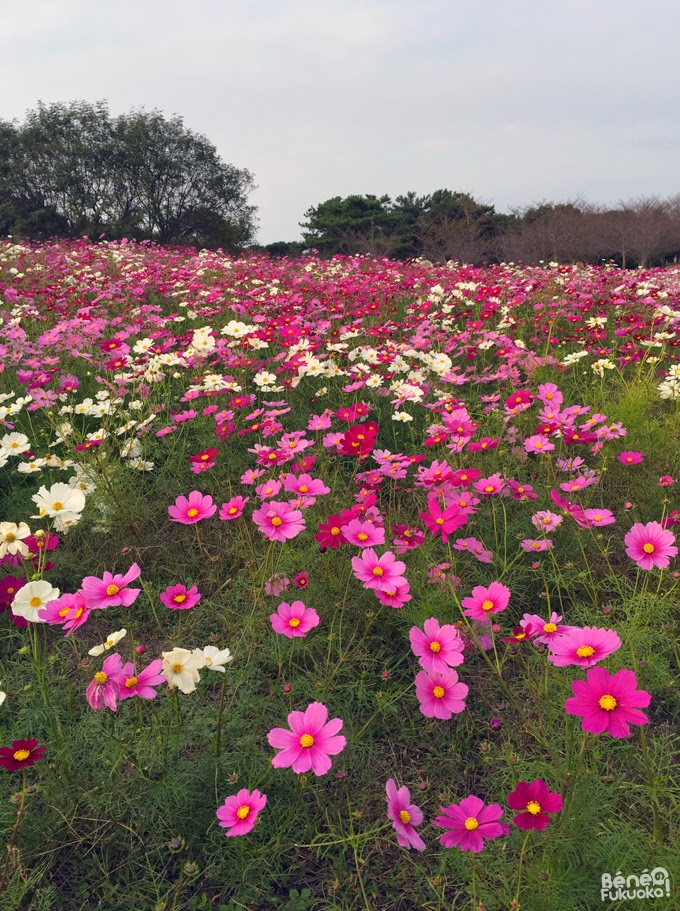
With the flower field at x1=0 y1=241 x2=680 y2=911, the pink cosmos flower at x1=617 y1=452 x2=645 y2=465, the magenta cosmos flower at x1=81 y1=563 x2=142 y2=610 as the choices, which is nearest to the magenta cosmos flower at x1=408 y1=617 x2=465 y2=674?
the flower field at x1=0 y1=241 x2=680 y2=911

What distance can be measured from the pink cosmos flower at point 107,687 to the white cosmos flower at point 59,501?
56 cm

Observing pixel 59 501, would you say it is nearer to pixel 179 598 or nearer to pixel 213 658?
pixel 179 598

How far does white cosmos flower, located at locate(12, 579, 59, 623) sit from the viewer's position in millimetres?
1206

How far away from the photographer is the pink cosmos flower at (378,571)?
53.7 inches

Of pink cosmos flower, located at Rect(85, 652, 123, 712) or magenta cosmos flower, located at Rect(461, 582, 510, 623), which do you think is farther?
magenta cosmos flower, located at Rect(461, 582, 510, 623)

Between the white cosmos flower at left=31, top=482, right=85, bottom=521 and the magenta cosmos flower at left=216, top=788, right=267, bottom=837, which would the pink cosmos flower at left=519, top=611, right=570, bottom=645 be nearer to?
the magenta cosmos flower at left=216, top=788, right=267, bottom=837

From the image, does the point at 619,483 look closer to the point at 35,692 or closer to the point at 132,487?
the point at 132,487

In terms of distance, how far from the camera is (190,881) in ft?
3.75

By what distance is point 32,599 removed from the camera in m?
1.23

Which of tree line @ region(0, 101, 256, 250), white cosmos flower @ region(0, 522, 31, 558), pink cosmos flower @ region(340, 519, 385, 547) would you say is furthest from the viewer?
tree line @ region(0, 101, 256, 250)


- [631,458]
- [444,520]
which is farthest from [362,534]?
[631,458]

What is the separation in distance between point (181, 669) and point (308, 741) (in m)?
0.28

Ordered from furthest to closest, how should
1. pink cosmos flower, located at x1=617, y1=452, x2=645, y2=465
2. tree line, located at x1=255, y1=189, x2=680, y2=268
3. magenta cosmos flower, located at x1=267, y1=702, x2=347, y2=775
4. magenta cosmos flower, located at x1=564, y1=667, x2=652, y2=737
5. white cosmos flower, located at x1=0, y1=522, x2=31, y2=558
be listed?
tree line, located at x1=255, y1=189, x2=680, y2=268 → pink cosmos flower, located at x1=617, y1=452, x2=645, y2=465 → white cosmos flower, located at x1=0, y1=522, x2=31, y2=558 → magenta cosmos flower, located at x1=267, y1=702, x2=347, y2=775 → magenta cosmos flower, located at x1=564, y1=667, x2=652, y2=737

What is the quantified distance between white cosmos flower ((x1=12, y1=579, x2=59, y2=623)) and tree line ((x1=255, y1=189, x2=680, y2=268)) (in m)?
16.7
